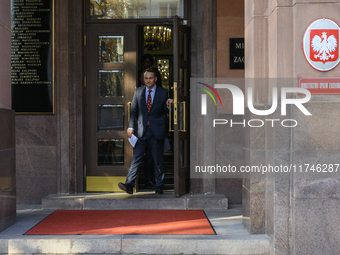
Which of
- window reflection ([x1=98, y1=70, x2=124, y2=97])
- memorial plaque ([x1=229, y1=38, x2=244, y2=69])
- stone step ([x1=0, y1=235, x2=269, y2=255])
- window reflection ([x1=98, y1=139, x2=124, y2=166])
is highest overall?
memorial plaque ([x1=229, y1=38, x2=244, y2=69])

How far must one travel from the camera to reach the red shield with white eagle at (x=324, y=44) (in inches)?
157

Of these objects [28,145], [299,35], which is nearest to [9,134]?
[28,145]

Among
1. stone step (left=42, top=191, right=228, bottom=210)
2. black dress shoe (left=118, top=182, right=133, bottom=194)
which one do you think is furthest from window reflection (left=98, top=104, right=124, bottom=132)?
stone step (left=42, top=191, right=228, bottom=210)

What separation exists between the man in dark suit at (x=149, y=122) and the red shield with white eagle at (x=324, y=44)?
2.55 m

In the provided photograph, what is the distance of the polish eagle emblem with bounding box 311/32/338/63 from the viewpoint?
399 centimetres

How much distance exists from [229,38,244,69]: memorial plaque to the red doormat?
238 centimetres

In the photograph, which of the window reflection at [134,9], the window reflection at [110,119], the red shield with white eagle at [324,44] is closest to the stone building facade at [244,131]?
the red shield with white eagle at [324,44]

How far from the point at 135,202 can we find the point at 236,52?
2832 mm

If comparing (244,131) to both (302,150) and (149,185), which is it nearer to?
(302,150)

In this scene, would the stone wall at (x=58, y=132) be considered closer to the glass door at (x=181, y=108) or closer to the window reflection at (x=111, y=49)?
the window reflection at (x=111, y=49)

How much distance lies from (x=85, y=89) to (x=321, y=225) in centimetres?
420

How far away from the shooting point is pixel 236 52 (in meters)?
6.23

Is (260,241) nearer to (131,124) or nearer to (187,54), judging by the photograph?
(131,124)

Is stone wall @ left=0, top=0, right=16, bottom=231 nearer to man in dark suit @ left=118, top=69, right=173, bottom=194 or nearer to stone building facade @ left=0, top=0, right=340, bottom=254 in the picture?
stone building facade @ left=0, top=0, right=340, bottom=254
